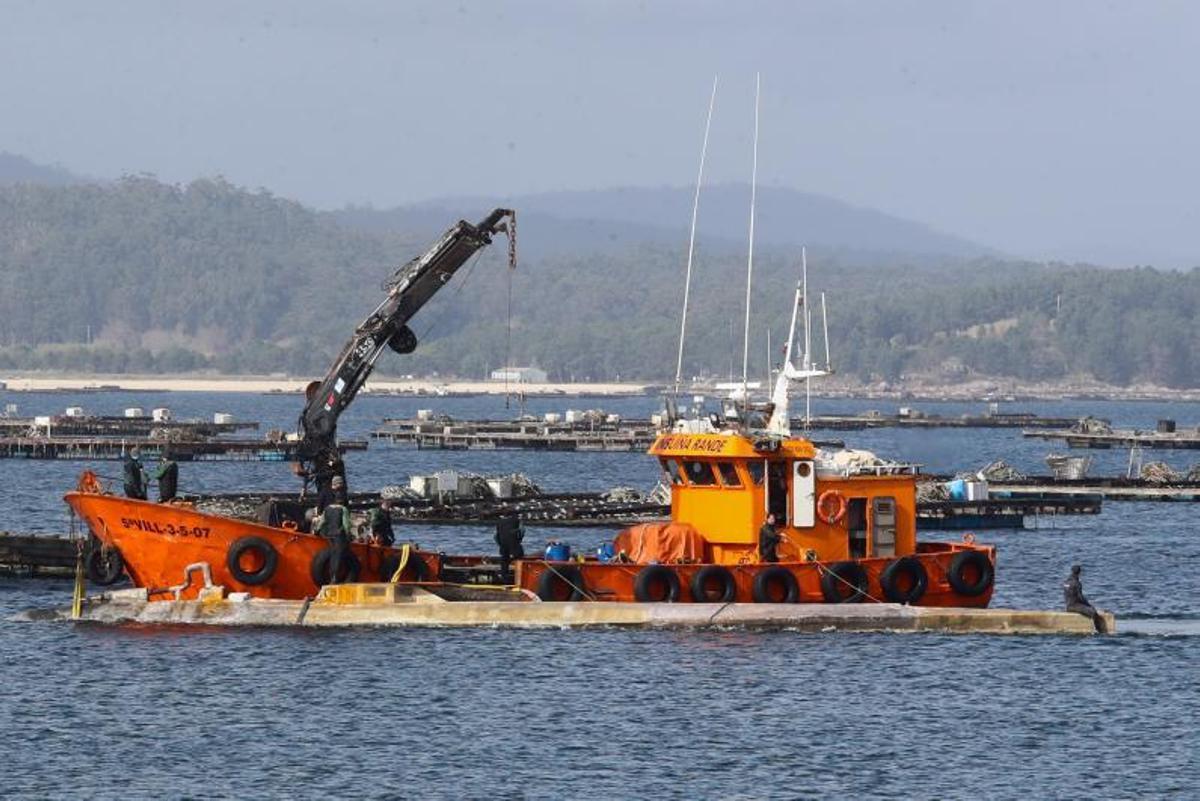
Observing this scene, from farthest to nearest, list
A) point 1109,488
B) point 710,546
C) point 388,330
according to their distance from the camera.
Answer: point 1109,488, point 388,330, point 710,546

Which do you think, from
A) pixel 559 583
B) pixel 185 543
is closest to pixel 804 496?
pixel 559 583

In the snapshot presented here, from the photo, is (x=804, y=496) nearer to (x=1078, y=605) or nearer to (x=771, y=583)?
(x=771, y=583)

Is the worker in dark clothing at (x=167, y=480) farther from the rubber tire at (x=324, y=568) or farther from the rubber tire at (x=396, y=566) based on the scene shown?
the rubber tire at (x=396, y=566)

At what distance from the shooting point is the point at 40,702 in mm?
41125

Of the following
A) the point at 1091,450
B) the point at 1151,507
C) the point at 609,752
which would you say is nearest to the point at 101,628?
the point at 609,752

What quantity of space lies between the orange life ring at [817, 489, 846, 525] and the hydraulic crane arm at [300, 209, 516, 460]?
1133 cm

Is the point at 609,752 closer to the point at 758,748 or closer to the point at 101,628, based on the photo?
the point at 758,748

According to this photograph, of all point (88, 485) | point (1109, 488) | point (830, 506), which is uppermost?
point (88, 485)

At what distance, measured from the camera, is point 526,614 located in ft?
154

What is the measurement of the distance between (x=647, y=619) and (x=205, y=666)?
8659 mm

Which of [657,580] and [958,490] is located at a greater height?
[958,490]

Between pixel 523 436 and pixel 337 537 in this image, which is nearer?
pixel 337 537

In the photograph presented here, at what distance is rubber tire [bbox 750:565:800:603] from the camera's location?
4691 centimetres

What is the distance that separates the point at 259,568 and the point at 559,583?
6.00 metres
